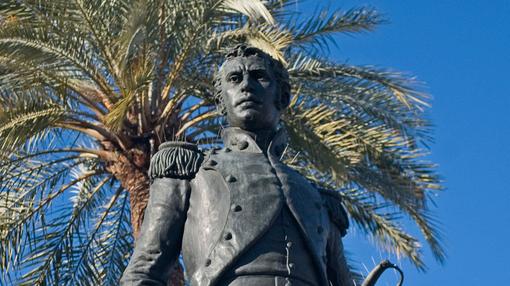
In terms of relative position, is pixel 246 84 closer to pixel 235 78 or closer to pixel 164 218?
pixel 235 78

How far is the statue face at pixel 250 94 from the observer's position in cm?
701

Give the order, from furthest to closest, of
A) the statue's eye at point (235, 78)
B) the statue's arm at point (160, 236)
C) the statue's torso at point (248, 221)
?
the statue's eye at point (235, 78) < the statue's arm at point (160, 236) < the statue's torso at point (248, 221)

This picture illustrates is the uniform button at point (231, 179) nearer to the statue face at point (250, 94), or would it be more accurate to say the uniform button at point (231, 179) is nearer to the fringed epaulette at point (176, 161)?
the fringed epaulette at point (176, 161)

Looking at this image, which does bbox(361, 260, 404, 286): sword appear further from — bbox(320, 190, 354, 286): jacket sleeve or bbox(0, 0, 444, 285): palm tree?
bbox(0, 0, 444, 285): palm tree

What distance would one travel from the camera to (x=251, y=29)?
15.7m

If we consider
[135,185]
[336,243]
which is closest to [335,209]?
[336,243]

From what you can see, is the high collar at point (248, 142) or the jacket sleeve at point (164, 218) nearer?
the jacket sleeve at point (164, 218)

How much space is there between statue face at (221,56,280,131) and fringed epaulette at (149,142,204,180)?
0.28 metres

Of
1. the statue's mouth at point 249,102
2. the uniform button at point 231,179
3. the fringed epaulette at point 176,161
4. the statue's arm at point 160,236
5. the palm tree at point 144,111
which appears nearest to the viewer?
the statue's arm at point 160,236

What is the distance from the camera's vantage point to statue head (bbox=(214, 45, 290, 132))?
23.0 feet

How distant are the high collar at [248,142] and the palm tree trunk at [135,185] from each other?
7535 mm

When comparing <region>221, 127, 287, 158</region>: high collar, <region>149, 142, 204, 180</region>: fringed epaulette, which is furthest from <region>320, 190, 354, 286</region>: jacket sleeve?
<region>149, 142, 204, 180</region>: fringed epaulette

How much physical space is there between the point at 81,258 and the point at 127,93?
2265 millimetres

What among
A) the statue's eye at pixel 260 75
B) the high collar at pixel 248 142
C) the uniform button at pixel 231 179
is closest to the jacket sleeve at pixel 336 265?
the high collar at pixel 248 142
